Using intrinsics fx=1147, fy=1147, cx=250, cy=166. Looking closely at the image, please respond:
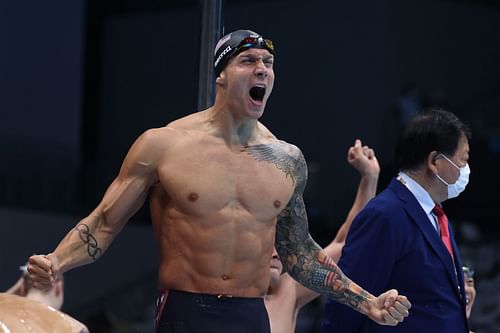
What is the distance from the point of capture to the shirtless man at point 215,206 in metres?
3.67

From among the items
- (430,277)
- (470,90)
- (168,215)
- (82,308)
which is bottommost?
(82,308)

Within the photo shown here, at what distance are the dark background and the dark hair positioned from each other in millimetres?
7079

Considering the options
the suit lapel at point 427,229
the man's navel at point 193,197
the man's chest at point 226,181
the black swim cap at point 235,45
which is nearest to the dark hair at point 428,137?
the suit lapel at point 427,229

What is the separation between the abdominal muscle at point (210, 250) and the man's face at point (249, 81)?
0.33 metres

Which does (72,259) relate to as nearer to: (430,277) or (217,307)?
(217,307)

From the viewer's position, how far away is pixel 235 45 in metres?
3.77

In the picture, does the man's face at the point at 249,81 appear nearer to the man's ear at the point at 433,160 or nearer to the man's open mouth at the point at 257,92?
the man's open mouth at the point at 257,92

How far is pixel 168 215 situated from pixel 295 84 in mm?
11400

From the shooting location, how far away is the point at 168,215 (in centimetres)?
371

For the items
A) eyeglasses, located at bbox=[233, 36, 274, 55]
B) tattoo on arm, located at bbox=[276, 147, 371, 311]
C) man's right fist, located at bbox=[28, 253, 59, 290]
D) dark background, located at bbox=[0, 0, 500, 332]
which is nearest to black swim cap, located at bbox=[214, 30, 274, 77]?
eyeglasses, located at bbox=[233, 36, 274, 55]

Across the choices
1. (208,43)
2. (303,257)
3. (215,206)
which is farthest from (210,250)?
(208,43)

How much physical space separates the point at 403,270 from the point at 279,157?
883mm

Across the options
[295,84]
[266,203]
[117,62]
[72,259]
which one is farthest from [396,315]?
[117,62]

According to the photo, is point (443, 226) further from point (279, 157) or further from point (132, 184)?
point (132, 184)
